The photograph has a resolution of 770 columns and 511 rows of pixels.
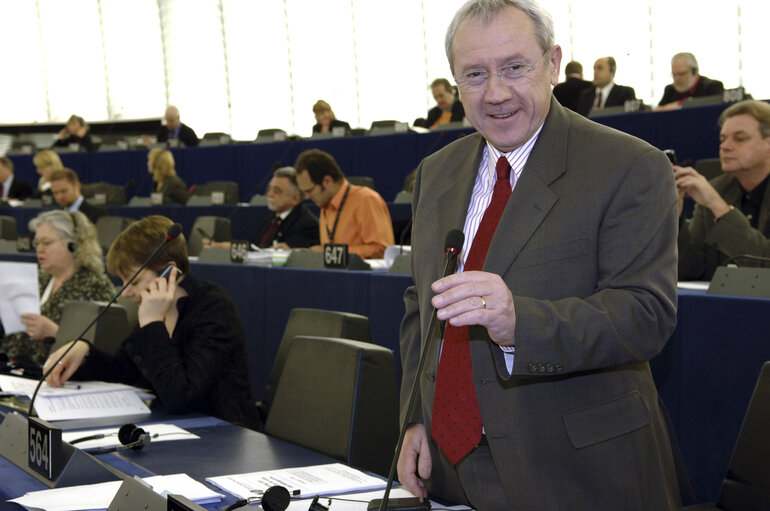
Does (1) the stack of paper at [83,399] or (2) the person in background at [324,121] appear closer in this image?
(1) the stack of paper at [83,399]

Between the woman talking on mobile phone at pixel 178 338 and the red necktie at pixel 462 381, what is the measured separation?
3.62ft

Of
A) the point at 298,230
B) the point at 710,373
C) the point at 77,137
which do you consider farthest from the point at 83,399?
the point at 77,137

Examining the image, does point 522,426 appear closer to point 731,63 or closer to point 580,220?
point 580,220

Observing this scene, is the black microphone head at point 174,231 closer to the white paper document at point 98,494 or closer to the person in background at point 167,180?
the white paper document at point 98,494

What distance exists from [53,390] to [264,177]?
23.0 feet

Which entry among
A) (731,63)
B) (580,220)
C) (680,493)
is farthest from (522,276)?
(731,63)

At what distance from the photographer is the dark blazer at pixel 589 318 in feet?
4.21

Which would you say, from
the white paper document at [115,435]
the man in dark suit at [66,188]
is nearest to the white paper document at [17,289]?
the white paper document at [115,435]

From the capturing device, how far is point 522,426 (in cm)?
133

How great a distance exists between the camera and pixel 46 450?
1.66 m

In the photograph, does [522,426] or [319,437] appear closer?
[522,426]

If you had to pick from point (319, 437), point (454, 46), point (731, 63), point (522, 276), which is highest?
point (731, 63)

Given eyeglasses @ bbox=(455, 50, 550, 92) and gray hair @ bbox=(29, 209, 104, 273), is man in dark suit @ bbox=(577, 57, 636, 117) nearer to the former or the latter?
gray hair @ bbox=(29, 209, 104, 273)

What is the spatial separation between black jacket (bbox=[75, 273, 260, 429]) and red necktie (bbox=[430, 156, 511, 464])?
1.09 metres
